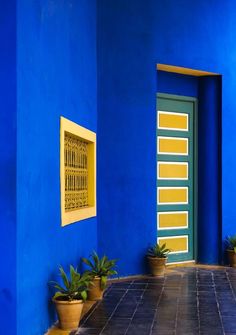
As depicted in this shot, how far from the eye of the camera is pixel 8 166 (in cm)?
444

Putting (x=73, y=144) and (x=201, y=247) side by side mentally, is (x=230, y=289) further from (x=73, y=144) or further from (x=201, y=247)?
(x=73, y=144)

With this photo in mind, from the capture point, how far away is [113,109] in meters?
8.20

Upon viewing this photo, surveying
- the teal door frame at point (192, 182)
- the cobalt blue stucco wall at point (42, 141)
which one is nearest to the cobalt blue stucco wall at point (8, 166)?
the cobalt blue stucco wall at point (42, 141)

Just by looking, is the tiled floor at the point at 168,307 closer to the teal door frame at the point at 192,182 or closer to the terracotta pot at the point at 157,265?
the terracotta pot at the point at 157,265

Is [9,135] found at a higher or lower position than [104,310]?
higher

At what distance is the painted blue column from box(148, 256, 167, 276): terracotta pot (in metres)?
1.43

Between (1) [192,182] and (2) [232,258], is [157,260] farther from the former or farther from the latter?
(1) [192,182]

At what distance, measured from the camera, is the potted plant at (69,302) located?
533cm

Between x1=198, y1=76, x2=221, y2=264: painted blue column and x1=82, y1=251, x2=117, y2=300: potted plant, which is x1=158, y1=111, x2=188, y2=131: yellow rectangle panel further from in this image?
x1=82, y1=251, x2=117, y2=300: potted plant

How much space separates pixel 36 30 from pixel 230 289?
173 inches

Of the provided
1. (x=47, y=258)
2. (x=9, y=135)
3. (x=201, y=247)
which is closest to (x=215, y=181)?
(x=201, y=247)

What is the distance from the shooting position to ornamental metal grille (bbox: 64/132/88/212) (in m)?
6.44

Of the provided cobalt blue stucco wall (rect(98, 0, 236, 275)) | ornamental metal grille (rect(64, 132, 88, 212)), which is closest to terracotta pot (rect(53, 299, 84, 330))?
ornamental metal grille (rect(64, 132, 88, 212))

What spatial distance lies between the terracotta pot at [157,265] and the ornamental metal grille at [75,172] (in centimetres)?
152
